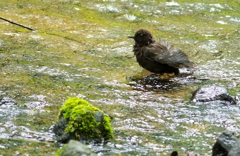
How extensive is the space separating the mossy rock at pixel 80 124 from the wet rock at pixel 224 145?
1397mm

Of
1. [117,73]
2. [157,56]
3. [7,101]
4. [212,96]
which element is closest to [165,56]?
[157,56]

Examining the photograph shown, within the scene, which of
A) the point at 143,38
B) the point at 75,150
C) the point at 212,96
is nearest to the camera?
the point at 75,150

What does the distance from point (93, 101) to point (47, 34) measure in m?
4.35

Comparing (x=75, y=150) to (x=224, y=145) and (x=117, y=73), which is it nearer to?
(x=224, y=145)

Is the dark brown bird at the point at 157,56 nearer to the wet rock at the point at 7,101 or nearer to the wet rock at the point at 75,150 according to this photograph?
the wet rock at the point at 7,101

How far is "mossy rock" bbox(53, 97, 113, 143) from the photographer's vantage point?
3.72 meters

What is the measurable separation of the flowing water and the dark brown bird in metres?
0.33

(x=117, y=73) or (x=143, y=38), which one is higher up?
(x=143, y=38)

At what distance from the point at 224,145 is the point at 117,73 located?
3800 millimetres

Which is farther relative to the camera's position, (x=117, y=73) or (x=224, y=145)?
(x=117, y=73)

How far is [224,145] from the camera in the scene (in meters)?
3.39

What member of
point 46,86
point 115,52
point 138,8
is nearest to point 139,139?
point 46,86

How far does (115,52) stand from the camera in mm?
8188

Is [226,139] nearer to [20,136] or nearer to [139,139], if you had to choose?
[139,139]
